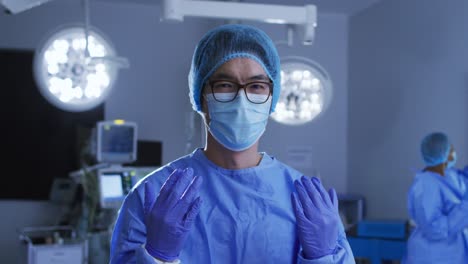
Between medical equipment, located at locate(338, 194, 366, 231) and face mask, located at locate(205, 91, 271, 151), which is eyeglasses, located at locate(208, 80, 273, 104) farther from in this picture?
medical equipment, located at locate(338, 194, 366, 231)

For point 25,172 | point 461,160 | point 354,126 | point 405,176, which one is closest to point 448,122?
point 461,160

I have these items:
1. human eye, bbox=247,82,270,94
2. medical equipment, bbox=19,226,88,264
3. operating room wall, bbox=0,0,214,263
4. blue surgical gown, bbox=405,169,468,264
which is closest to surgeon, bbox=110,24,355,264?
human eye, bbox=247,82,270,94

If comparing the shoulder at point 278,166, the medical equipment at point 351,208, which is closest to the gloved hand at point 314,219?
the shoulder at point 278,166

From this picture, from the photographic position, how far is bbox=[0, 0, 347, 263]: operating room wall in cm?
498

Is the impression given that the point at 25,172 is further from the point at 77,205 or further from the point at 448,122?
the point at 448,122

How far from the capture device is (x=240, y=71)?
4.50 ft

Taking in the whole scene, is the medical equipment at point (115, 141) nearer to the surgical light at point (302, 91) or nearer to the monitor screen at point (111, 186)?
the monitor screen at point (111, 186)

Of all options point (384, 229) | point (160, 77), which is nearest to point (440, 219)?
point (384, 229)

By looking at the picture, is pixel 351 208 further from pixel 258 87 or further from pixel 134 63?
pixel 258 87

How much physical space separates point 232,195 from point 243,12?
50.9 inches

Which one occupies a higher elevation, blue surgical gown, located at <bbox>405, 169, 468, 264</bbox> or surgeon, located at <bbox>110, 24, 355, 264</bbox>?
surgeon, located at <bbox>110, 24, 355, 264</bbox>

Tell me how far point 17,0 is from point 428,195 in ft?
7.65

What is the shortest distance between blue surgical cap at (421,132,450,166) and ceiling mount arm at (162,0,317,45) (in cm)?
121

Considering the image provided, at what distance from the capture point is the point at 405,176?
4598 millimetres
